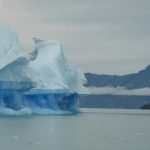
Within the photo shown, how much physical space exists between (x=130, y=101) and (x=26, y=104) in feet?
435

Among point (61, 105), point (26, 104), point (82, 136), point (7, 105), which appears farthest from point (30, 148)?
point (61, 105)

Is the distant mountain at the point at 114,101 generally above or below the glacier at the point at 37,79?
below

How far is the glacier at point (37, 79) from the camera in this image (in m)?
42.6

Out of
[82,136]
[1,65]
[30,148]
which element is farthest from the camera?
[1,65]

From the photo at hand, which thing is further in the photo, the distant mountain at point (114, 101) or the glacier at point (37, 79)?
the distant mountain at point (114, 101)

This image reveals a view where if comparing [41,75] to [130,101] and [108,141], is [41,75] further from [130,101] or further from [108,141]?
[130,101]

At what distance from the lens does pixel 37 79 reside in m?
45.7

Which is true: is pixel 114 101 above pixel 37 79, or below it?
below

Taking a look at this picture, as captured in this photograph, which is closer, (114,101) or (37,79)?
(37,79)

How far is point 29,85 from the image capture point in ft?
141

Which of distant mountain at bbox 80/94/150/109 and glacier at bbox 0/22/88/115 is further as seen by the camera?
distant mountain at bbox 80/94/150/109

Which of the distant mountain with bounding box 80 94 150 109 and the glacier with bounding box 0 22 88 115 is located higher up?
the glacier with bounding box 0 22 88 115

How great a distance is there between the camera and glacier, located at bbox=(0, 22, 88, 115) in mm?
42562

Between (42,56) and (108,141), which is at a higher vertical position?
(42,56)
